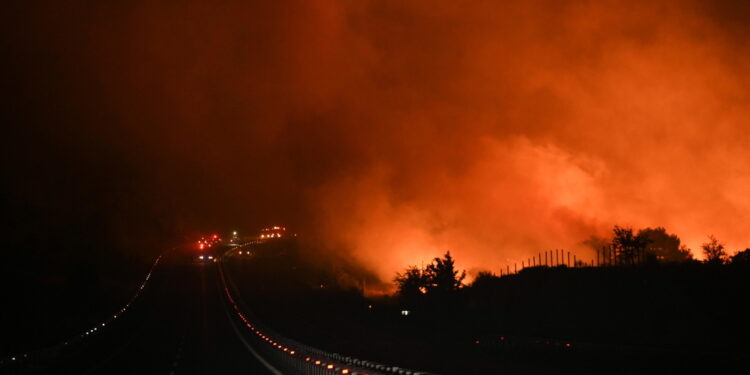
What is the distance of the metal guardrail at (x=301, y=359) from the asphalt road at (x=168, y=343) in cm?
109

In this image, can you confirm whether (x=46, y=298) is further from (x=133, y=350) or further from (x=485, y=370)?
(x=485, y=370)

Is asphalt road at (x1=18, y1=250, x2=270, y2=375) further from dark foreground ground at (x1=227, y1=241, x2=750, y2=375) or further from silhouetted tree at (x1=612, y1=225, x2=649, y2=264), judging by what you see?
silhouetted tree at (x1=612, y1=225, x2=649, y2=264)

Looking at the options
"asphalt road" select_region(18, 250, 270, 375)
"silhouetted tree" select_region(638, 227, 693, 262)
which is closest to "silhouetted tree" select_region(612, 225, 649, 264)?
"silhouetted tree" select_region(638, 227, 693, 262)

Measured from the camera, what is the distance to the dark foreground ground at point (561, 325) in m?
43.0

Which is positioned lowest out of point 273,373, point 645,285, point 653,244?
point 273,373

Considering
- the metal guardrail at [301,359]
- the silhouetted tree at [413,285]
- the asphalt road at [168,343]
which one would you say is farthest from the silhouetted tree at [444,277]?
the metal guardrail at [301,359]

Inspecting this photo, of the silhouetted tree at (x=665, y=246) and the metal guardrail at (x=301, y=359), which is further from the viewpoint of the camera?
the silhouetted tree at (x=665, y=246)

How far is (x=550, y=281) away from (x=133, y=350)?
199 feet

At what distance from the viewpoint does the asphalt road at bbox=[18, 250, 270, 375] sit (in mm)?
43719

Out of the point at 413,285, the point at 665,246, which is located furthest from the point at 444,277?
the point at 665,246

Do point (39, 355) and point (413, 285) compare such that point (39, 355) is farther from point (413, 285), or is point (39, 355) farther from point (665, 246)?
point (665, 246)

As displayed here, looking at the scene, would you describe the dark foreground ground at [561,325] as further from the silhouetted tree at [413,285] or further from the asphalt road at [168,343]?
the silhouetted tree at [413,285]

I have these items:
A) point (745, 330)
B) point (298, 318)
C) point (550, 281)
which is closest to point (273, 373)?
point (298, 318)

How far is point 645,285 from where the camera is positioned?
250ft
